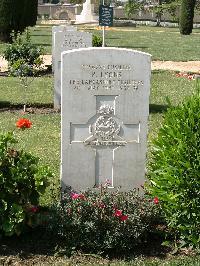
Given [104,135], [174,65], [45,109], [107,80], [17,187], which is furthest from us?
[174,65]

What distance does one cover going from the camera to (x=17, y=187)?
189 inches

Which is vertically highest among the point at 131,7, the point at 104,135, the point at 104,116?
the point at 131,7

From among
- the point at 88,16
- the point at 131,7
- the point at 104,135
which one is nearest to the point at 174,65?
the point at 104,135

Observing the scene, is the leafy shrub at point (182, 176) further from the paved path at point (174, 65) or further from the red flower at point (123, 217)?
the paved path at point (174, 65)

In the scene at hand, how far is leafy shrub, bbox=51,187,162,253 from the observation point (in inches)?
185

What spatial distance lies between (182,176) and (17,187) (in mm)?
1382

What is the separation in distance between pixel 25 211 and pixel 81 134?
873 millimetres

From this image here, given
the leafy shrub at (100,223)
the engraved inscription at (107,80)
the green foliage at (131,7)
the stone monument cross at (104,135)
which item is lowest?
the leafy shrub at (100,223)

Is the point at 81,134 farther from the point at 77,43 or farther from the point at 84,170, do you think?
the point at 77,43

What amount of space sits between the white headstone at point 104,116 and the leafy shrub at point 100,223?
440 mm

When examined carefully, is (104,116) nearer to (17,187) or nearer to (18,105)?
(17,187)

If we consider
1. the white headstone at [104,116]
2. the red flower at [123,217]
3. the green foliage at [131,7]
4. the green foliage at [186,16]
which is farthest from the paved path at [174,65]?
the green foliage at [131,7]

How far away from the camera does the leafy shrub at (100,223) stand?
4707 mm

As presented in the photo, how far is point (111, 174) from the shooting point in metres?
5.36
